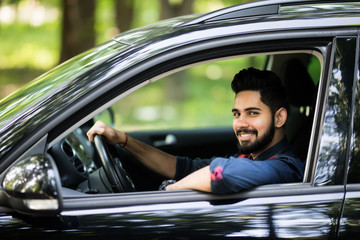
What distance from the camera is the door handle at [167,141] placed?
3.92 m

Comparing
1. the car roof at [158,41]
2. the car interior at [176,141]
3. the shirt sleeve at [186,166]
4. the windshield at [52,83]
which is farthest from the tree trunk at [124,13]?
the car roof at [158,41]

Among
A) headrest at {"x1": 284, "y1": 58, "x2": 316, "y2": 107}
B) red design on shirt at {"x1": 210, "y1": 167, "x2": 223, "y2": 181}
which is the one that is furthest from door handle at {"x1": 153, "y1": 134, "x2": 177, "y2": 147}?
red design on shirt at {"x1": 210, "y1": 167, "x2": 223, "y2": 181}

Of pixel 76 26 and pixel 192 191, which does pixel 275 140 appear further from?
pixel 76 26

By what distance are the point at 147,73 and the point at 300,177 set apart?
77cm

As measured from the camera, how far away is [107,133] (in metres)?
2.76

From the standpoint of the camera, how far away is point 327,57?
6.84ft

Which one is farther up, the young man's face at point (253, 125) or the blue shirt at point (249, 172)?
the young man's face at point (253, 125)

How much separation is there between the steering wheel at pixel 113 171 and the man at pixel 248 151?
18cm

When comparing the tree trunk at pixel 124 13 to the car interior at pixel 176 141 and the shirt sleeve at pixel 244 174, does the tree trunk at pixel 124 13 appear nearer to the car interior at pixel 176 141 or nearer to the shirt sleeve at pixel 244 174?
the car interior at pixel 176 141

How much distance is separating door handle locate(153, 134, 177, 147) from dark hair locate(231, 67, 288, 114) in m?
1.32

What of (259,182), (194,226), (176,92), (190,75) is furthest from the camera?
(190,75)

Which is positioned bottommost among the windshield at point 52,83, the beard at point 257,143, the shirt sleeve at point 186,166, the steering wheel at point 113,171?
the shirt sleeve at point 186,166

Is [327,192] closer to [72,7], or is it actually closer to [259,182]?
[259,182]

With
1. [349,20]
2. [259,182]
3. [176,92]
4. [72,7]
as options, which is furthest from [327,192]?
[176,92]
